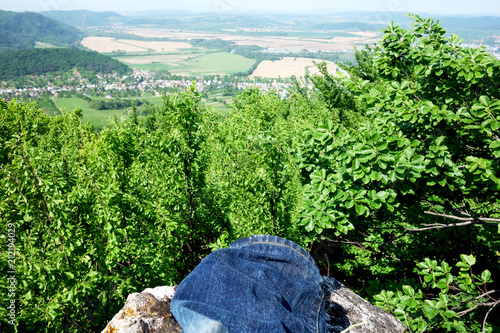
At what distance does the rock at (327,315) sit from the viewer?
3482 millimetres

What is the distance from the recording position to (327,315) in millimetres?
3984

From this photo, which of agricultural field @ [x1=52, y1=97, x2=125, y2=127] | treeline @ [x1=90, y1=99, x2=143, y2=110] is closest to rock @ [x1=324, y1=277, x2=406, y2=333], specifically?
agricultural field @ [x1=52, y1=97, x2=125, y2=127]

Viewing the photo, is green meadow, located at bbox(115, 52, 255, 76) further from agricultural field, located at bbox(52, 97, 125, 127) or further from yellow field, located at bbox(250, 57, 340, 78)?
agricultural field, located at bbox(52, 97, 125, 127)

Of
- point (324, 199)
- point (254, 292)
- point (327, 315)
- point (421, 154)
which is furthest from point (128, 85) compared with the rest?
point (254, 292)

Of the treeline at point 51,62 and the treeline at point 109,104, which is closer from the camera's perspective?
the treeline at point 109,104

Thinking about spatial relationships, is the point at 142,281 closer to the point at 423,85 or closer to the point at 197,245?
the point at 197,245

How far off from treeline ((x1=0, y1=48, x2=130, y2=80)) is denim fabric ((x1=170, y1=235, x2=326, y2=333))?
193 metres

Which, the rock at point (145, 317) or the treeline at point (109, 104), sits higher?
the rock at point (145, 317)

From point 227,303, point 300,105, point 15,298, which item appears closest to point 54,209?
point 15,298

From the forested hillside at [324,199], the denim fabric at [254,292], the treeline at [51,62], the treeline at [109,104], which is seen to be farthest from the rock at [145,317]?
the treeline at [51,62]

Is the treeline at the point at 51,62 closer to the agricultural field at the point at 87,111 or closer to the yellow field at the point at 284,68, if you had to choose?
the agricultural field at the point at 87,111

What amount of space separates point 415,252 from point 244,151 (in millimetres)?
5923

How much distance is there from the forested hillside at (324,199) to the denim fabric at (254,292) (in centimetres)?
122

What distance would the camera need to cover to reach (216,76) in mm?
154125
